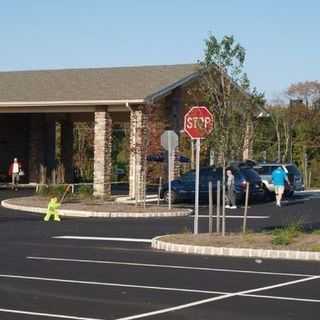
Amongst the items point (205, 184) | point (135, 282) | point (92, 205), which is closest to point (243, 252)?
point (135, 282)

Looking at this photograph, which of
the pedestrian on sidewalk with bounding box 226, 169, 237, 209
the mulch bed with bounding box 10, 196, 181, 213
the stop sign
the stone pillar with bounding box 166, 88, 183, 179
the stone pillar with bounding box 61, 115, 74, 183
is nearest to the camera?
the stop sign

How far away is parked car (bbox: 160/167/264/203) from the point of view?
30031 millimetres

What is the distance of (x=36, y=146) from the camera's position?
43188 millimetres

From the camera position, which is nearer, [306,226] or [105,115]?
[306,226]

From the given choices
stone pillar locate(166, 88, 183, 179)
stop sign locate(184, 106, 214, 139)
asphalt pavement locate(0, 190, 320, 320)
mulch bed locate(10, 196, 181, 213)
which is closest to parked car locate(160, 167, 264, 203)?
mulch bed locate(10, 196, 181, 213)

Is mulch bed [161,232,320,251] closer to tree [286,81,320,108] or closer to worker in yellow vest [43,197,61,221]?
worker in yellow vest [43,197,61,221]

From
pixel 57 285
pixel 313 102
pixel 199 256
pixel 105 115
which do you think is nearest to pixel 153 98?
pixel 105 115

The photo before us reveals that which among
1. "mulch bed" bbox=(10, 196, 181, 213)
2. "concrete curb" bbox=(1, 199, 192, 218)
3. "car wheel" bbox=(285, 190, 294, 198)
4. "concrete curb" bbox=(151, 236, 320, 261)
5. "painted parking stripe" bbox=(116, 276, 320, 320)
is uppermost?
"car wheel" bbox=(285, 190, 294, 198)

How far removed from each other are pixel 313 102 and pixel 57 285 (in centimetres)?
5620

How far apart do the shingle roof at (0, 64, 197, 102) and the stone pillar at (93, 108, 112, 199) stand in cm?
93

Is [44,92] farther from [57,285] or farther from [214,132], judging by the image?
[57,285]

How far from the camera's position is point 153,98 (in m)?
31.9

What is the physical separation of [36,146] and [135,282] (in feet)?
107

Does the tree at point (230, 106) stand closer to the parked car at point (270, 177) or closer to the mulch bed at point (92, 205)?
the mulch bed at point (92, 205)
